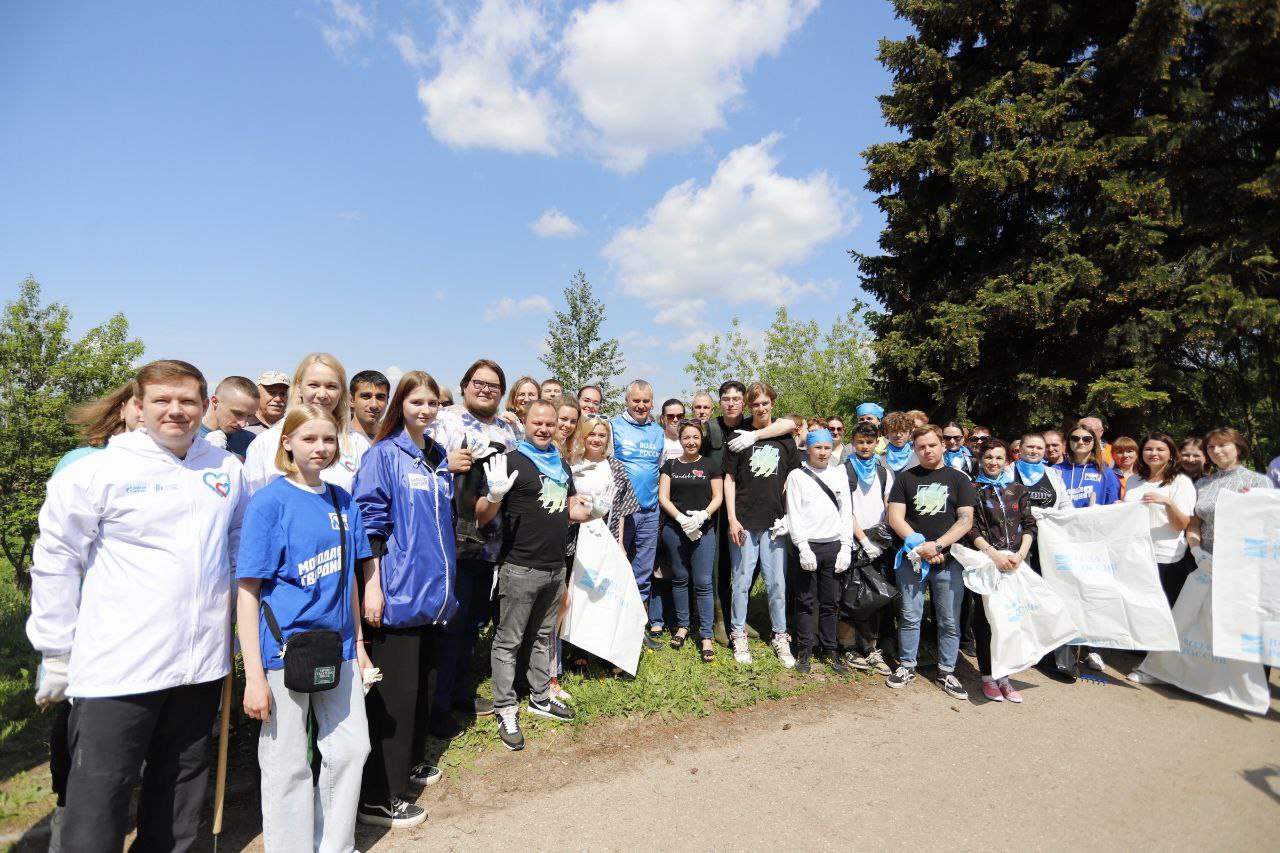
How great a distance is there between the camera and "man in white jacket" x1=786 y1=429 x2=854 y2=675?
17.6 feet

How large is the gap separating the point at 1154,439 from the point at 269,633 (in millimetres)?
7504

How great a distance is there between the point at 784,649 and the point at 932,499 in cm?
195

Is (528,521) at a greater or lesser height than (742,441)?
lesser

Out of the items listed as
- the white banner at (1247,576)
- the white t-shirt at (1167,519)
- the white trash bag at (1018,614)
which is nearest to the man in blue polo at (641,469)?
the white trash bag at (1018,614)

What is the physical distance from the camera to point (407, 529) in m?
3.16

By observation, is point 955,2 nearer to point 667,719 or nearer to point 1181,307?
point 1181,307

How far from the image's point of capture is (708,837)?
314 cm

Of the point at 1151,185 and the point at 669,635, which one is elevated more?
the point at 1151,185

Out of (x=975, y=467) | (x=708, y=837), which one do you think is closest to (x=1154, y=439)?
(x=975, y=467)

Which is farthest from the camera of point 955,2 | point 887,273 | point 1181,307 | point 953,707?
point 887,273

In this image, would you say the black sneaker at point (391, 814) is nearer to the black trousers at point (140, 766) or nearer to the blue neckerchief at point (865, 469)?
the black trousers at point (140, 766)

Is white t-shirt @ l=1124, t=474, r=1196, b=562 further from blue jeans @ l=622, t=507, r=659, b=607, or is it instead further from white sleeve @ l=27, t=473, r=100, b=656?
white sleeve @ l=27, t=473, r=100, b=656

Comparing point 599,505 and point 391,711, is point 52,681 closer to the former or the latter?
point 391,711

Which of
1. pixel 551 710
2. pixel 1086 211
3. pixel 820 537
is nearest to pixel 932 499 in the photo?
pixel 820 537
